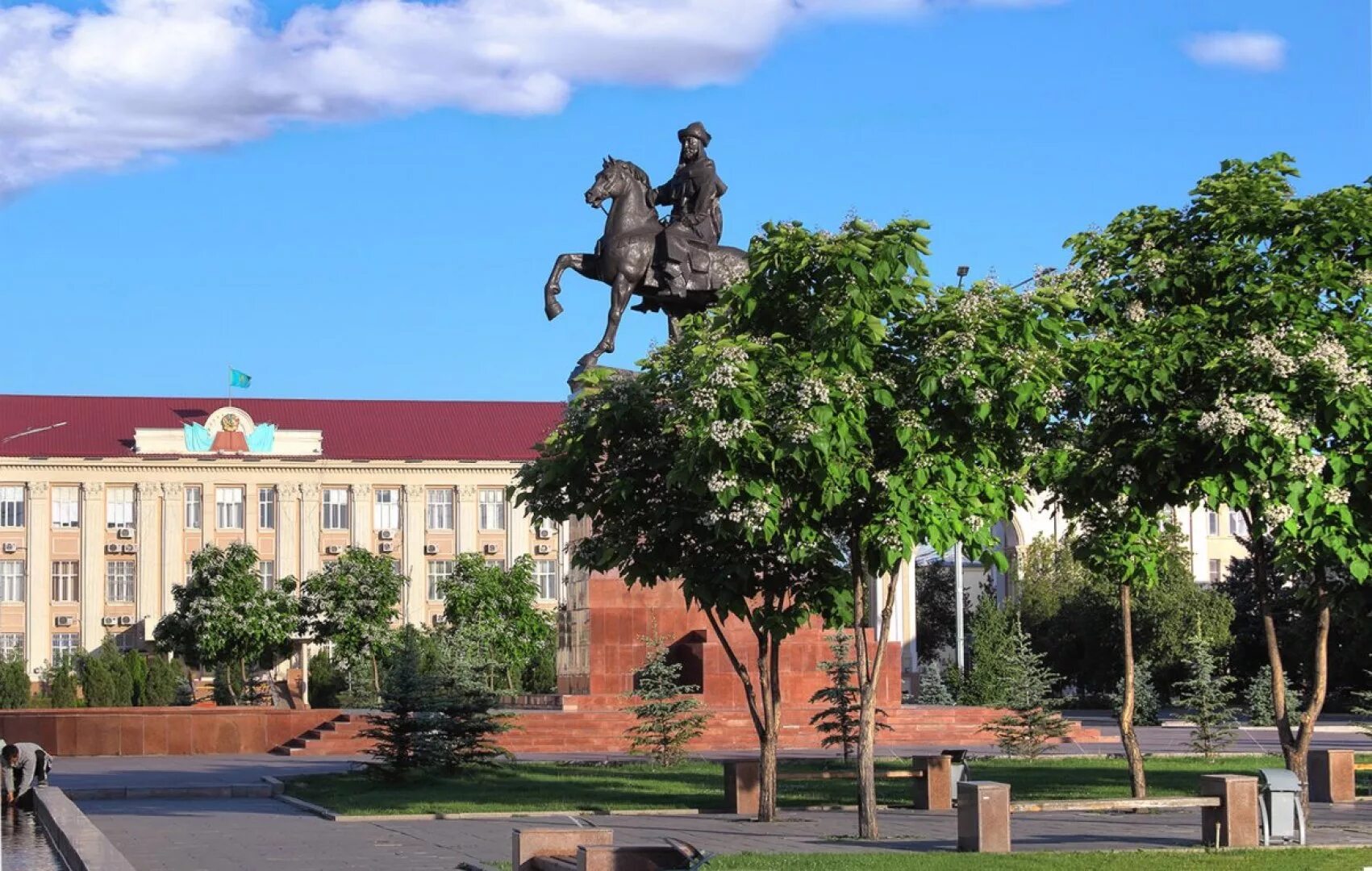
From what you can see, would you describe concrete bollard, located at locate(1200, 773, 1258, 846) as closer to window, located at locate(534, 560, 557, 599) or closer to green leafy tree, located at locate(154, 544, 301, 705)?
green leafy tree, located at locate(154, 544, 301, 705)

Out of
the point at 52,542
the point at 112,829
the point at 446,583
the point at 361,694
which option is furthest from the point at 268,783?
the point at 52,542

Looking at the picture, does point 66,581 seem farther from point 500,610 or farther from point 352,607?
point 352,607

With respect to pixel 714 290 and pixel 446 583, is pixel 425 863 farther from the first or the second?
pixel 446 583

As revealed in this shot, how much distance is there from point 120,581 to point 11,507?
19.3ft

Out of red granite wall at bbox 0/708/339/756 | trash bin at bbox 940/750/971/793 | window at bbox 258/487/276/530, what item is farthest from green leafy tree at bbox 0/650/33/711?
window at bbox 258/487/276/530

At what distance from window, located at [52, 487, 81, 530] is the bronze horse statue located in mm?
66665

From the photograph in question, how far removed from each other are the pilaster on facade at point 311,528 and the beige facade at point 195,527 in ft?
0.22

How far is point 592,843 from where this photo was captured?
1216 centimetres

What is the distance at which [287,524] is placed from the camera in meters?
91.6

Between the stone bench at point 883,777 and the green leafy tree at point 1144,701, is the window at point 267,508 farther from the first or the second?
the stone bench at point 883,777

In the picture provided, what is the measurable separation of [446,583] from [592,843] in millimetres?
57005

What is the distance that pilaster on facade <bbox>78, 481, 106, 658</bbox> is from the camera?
8894 centimetres

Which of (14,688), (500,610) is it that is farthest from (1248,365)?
(500,610)

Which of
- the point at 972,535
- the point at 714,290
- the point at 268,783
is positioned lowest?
the point at 268,783
